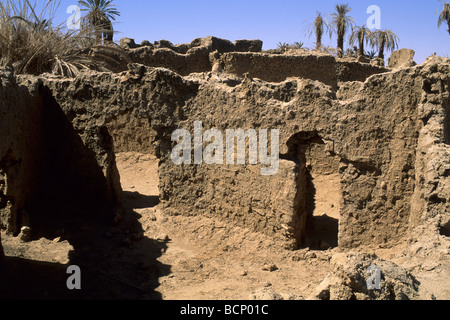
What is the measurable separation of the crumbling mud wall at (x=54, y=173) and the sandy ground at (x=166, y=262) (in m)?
0.42

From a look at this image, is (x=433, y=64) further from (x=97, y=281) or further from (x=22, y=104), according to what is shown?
(x=22, y=104)

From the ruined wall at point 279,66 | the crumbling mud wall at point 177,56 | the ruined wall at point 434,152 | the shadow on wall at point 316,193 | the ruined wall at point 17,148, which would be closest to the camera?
the ruined wall at point 434,152

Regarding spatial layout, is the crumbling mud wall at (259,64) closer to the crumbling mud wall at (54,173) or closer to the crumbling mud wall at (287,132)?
the crumbling mud wall at (287,132)

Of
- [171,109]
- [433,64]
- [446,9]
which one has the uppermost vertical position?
[446,9]

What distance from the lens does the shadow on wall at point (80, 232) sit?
635 centimetres

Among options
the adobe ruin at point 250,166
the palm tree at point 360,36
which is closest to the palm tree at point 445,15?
the palm tree at point 360,36

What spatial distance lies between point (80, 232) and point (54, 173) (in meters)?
1.35

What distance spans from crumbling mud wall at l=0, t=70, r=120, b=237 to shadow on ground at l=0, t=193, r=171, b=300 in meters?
0.47

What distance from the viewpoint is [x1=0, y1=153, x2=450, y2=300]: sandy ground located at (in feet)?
20.6

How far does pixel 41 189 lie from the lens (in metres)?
8.52

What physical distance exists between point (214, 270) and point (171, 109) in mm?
2655

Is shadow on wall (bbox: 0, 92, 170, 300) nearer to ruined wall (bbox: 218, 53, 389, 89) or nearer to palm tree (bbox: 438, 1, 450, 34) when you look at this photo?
ruined wall (bbox: 218, 53, 389, 89)
